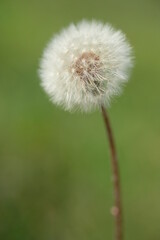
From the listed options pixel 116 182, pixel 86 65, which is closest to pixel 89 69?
pixel 86 65

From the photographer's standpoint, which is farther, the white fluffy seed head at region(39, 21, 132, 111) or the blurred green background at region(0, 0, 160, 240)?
the blurred green background at region(0, 0, 160, 240)

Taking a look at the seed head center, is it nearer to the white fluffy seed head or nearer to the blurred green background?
the white fluffy seed head

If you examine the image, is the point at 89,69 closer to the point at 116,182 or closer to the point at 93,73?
the point at 93,73

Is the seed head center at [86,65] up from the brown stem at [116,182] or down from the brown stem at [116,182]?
up

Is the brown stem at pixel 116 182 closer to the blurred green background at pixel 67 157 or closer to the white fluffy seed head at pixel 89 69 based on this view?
the white fluffy seed head at pixel 89 69

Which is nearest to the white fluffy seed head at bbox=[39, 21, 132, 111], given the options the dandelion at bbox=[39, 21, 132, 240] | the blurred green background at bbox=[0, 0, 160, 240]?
the dandelion at bbox=[39, 21, 132, 240]

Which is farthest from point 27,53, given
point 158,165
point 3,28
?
point 158,165

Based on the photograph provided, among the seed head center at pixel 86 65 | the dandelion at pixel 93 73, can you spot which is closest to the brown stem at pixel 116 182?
the dandelion at pixel 93 73

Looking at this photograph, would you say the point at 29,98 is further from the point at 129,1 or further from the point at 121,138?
the point at 129,1
